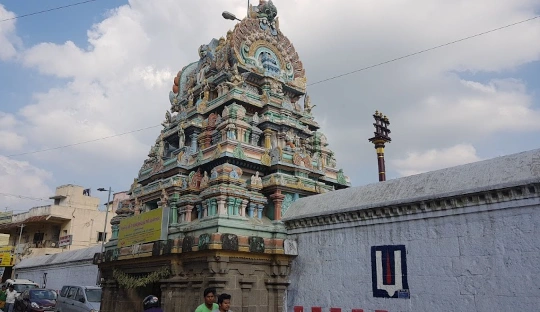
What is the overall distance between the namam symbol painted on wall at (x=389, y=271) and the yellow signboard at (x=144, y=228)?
7.04m

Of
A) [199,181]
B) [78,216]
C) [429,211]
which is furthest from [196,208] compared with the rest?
[78,216]

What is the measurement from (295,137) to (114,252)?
8330mm

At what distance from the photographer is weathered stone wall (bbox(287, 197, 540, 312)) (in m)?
9.02

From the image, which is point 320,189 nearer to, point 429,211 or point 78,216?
point 429,211

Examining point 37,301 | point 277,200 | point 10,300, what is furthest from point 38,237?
point 277,200

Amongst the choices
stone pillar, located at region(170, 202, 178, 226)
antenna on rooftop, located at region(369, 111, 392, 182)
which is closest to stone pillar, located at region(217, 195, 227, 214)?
stone pillar, located at region(170, 202, 178, 226)

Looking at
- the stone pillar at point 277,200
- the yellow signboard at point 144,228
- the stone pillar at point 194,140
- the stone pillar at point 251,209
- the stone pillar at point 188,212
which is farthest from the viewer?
the stone pillar at point 194,140

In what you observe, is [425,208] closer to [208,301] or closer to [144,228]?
[208,301]

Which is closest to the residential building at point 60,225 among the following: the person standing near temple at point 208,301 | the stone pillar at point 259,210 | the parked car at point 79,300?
the parked car at point 79,300

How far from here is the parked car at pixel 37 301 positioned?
751 inches

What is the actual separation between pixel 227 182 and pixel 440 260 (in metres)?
6.66

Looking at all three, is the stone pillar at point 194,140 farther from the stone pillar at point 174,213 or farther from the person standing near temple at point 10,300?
the person standing near temple at point 10,300

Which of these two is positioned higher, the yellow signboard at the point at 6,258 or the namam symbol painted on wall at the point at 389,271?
the yellow signboard at the point at 6,258

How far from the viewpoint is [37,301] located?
19.6 metres
